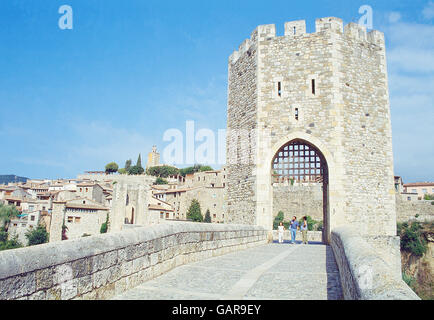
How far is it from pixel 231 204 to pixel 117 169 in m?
93.6

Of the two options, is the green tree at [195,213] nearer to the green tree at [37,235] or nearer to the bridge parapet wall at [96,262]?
the green tree at [37,235]

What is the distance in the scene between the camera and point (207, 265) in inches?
232

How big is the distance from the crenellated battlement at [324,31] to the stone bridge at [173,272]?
9.01m

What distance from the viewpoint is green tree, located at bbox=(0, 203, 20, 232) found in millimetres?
48000

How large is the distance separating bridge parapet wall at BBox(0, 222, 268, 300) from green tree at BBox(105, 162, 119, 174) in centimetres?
10046

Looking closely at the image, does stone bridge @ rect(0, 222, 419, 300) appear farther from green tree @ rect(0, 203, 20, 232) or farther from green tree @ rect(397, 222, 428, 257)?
green tree @ rect(0, 203, 20, 232)

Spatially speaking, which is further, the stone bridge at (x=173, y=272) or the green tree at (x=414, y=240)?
the green tree at (x=414, y=240)

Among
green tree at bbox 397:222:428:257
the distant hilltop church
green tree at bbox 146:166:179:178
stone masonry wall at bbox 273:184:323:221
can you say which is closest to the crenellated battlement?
green tree at bbox 397:222:428:257

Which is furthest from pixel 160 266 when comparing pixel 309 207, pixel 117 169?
pixel 117 169

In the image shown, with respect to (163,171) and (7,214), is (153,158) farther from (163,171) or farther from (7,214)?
(7,214)

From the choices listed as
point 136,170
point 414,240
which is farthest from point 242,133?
Answer: point 136,170

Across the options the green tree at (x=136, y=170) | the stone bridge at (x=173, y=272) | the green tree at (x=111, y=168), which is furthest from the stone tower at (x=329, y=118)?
the green tree at (x=111, y=168)

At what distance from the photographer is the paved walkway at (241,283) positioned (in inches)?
149
